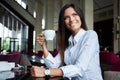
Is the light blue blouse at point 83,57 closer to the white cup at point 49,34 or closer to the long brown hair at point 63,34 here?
the long brown hair at point 63,34

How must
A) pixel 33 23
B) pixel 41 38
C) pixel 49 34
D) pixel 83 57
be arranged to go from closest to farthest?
pixel 83 57 → pixel 49 34 → pixel 41 38 → pixel 33 23

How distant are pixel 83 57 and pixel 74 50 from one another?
18cm

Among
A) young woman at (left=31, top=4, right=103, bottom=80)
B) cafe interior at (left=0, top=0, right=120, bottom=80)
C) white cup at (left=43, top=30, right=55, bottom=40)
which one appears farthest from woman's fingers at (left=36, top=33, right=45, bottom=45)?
cafe interior at (left=0, top=0, right=120, bottom=80)

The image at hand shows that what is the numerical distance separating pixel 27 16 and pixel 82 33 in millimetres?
19342

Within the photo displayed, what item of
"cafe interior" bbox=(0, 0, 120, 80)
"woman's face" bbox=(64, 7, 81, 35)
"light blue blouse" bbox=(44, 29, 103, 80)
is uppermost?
"cafe interior" bbox=(0, 0, 120, 80)

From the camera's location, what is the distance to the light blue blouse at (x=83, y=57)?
140cm

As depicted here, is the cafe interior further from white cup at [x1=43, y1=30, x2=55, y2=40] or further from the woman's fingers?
white cup at [x1=43, y1=30, x2=55, y2=40]

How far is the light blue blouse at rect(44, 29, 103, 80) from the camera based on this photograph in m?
1.40

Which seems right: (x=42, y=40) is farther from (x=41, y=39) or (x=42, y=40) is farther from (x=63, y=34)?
(x=63, y=34)

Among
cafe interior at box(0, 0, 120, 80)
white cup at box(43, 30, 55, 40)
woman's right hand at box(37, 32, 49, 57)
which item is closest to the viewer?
white cup at box(43, 30, 55, 40)

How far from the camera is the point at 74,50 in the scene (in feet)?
5.36

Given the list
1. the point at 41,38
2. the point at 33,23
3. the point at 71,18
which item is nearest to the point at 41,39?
the point at 41,38

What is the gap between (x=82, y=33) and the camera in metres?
1.67

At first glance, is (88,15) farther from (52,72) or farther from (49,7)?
(52,72)
